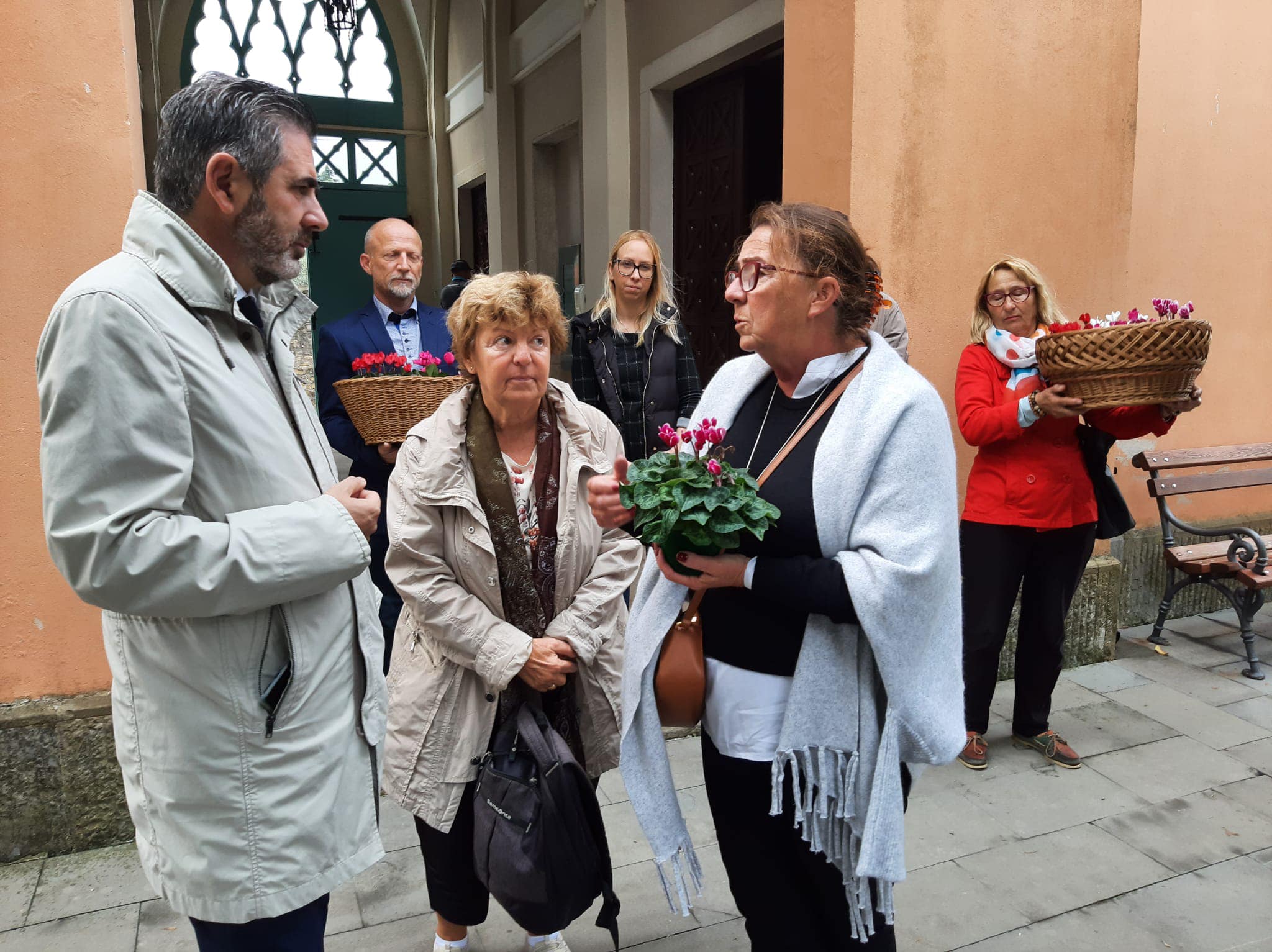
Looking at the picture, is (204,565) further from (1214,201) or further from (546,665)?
(1214,201)

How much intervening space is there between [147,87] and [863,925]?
14.7m

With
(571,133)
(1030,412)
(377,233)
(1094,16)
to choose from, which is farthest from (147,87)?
(1030,412)

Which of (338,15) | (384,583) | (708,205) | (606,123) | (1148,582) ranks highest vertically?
(338,15)

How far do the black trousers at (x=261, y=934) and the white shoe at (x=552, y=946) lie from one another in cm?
112

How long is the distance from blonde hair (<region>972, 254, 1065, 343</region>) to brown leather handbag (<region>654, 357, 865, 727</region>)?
2.26 metres

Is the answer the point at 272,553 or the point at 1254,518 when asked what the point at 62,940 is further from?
the point at 1254,518

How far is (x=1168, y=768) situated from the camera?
418 centimetres

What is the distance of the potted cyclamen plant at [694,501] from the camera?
1919 mm

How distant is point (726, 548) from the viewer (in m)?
1.97

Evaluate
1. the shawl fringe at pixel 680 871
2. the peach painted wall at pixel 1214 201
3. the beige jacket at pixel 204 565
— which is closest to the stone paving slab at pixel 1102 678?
the peach painted wall at pixel 1214 201

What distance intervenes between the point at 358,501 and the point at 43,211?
7.42 feet

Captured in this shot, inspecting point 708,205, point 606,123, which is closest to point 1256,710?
point 708,205

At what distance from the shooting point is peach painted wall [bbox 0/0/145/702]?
3.16 m

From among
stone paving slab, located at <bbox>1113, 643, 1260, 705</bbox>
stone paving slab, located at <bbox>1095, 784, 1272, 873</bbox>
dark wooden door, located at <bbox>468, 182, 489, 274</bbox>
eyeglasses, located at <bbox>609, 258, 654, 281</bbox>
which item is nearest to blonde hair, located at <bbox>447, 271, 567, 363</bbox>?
eyeglasses, located at <bbox>609, 258, 654, 281</bbox>
